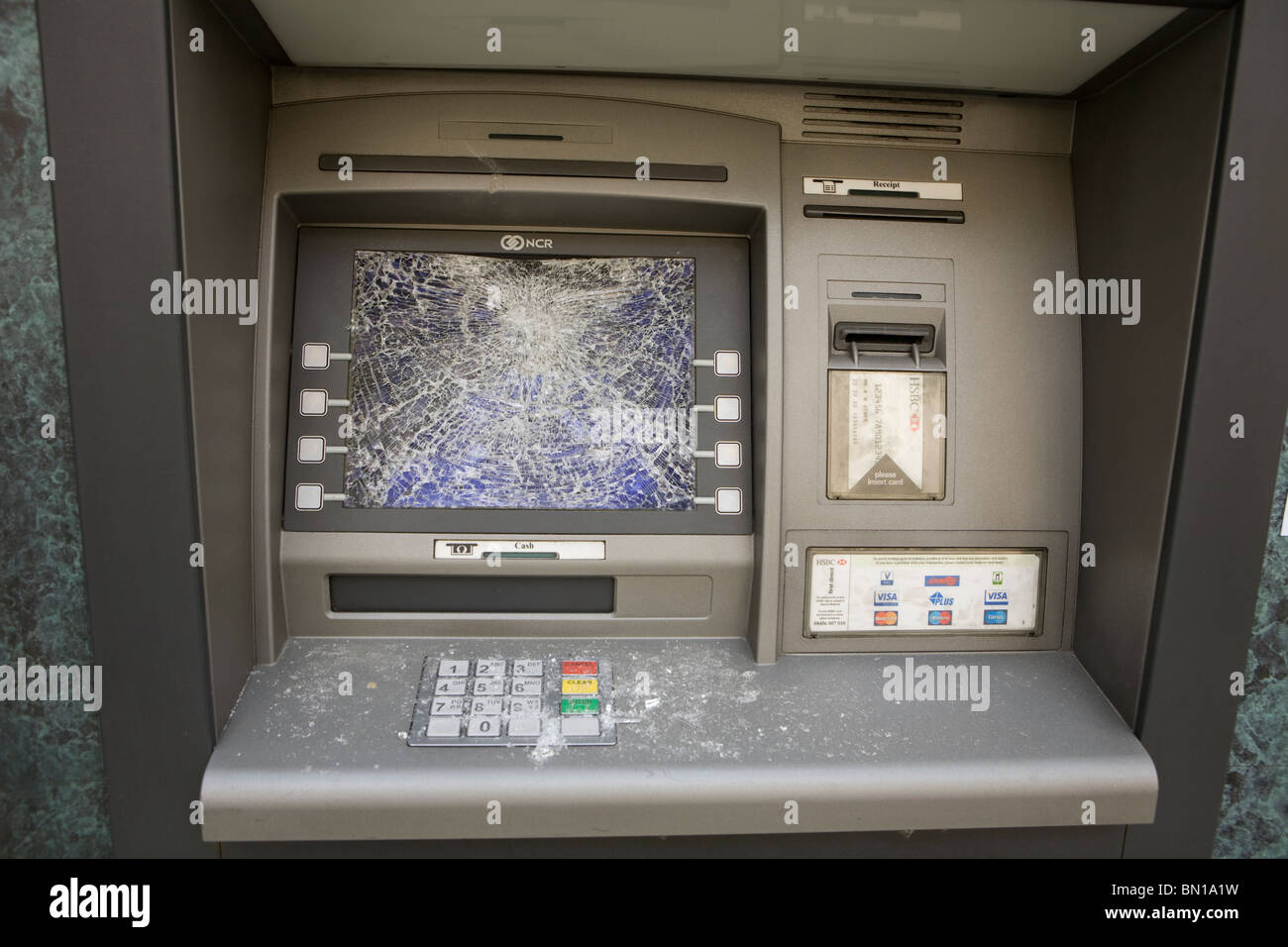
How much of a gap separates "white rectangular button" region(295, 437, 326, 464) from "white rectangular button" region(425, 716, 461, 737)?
635mm

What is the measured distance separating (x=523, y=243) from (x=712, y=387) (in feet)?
1.80

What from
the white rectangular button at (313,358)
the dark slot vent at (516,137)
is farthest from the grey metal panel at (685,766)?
the dark slot vent at (516,137)

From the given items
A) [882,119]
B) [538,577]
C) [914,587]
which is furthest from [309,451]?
[882,119]

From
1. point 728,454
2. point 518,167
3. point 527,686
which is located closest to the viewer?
point 527,686

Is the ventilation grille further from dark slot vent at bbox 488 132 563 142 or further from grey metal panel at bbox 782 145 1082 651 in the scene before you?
dark slot vent at bbox 488 132 563 142

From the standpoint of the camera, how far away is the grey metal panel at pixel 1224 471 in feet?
4.61

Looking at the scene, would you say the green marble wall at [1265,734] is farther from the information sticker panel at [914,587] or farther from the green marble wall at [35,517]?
the green marble wall at [35,517]

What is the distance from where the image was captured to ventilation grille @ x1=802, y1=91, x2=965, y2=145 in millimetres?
1778

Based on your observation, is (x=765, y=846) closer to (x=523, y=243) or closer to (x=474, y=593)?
(x=474, y=593)

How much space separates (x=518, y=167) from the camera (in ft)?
5.50

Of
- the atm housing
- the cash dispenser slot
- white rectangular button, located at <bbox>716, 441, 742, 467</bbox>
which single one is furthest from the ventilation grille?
white rectangular button, located at <bbox>716, 441, 742, 467</bbox>

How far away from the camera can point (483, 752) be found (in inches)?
55.6
